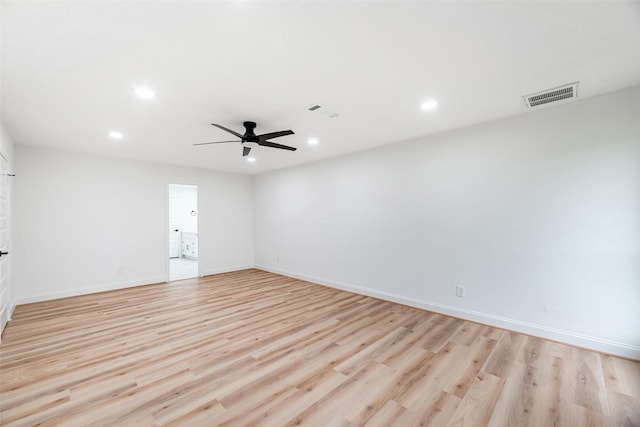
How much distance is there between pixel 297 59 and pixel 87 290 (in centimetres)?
555

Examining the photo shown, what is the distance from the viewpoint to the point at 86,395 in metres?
2.00

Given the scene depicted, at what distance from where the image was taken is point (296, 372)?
7.54ft

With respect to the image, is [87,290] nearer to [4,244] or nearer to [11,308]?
[11,308]

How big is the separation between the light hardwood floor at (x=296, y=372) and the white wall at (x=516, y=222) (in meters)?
0.36

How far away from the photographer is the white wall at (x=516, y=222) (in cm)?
258

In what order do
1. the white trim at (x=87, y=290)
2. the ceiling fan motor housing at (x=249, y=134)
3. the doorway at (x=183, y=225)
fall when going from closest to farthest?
the ceiling fan motor housing at (x=249, y=134) < the white trim at (x=87, y=290) < the doorway at (x=183, y=225)

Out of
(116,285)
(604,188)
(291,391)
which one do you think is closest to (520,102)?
(604,188)

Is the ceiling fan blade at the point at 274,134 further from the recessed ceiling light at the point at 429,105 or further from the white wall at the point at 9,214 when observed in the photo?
the white wall at the point at 9,214

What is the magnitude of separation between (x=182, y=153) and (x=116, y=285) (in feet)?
9.52

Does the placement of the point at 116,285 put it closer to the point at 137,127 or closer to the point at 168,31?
the point at 137,127

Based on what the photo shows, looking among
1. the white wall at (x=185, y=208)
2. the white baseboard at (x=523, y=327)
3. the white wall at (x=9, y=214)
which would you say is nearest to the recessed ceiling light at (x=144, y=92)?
the white wall at (x=9, y=214)

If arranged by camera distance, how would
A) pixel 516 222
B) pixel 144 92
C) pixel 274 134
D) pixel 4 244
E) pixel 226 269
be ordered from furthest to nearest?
1. pixel 226 269
2. pixel 4 244
3. pixel 516 222
4. pixel 274 134
5. pixel 144 92

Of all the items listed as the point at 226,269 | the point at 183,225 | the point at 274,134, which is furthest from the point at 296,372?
the point at 183,225

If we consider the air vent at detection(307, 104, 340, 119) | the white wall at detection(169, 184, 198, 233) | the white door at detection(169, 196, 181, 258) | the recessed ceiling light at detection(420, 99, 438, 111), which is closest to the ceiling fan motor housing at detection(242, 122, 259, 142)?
the air vent at detection(307, 104, 340, 119)
